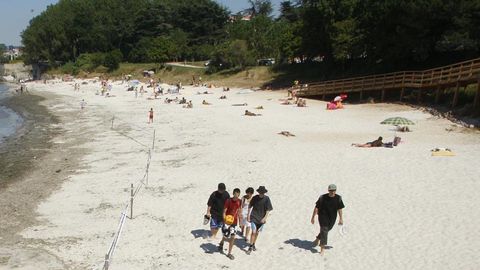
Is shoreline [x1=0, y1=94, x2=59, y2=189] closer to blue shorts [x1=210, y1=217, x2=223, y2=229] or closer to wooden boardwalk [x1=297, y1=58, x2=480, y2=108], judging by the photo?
blue shorts [x1=210, y1=217, x2=223, y2=229]

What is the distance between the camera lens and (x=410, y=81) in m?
33.8

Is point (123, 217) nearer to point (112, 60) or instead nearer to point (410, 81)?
point (410, 81)

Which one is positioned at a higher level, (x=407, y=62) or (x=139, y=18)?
(x=139, y=18)

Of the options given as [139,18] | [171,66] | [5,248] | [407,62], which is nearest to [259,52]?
[171,66]

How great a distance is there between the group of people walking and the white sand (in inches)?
19.4

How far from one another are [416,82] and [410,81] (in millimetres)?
666

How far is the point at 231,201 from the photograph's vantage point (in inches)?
416

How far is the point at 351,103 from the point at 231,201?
1076 inches

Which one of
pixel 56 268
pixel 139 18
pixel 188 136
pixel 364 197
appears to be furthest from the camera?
pixel 139 18

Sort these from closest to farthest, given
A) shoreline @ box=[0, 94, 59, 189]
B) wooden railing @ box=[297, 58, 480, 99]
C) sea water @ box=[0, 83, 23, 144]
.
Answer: shoreline @ box=[0, 94, 59, 189], wooden railing @ box=[297, 58, 480, 99], sea water @ box=[0, 83, 23, 144]

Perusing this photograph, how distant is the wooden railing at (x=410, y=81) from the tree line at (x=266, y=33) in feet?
7.32

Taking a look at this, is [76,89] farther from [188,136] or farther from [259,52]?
[188,136]

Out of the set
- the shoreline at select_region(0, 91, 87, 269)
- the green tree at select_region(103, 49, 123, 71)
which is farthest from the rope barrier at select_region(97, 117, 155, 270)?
the green tree at select_region(103, 49, 123, 71)

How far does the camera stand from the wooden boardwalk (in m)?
28.0
